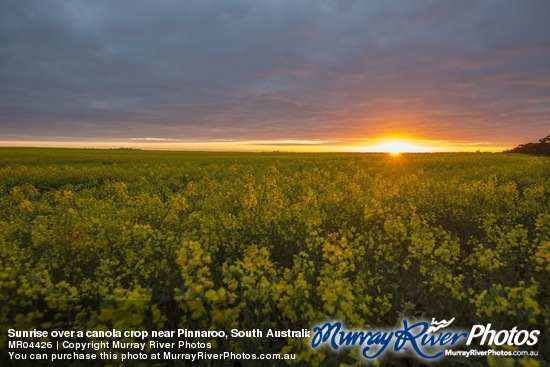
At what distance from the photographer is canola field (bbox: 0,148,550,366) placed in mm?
2959

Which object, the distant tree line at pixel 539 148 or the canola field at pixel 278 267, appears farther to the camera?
the distant tree line at pixel 539 148

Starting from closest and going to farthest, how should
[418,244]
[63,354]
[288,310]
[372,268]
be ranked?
[288,310] → [63,354] → [418,244] → [372,268]

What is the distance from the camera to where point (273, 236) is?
6875 mm

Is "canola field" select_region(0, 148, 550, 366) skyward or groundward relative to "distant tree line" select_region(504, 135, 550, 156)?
groundward

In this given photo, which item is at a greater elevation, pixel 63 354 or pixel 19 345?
pixel 19 345

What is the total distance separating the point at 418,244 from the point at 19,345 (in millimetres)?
5293

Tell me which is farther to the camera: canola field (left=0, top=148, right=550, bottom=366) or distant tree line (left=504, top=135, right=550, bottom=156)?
distant tree line (left=504, top=135, right=550, bottom=156)

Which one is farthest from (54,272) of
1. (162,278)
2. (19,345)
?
(19,345)

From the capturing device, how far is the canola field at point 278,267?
9.71 feet

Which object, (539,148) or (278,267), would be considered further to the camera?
(539,148)

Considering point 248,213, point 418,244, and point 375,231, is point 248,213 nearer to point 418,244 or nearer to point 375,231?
point 375,231

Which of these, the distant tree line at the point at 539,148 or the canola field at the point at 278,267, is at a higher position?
the distant tree line at the point at 539,148

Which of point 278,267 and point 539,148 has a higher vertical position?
point 539,148

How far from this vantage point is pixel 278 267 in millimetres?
6070
